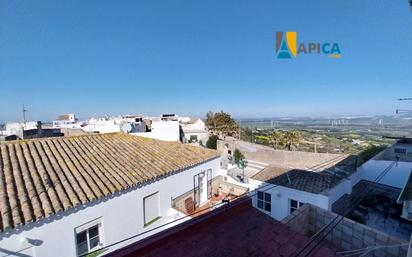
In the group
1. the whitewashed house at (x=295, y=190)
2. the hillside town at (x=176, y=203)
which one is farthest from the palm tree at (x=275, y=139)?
the whitewashed house at (x=295, y=190)

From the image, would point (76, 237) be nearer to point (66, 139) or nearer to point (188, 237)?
point (188, 237)

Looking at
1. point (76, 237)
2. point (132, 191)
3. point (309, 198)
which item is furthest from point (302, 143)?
point (76, 237)

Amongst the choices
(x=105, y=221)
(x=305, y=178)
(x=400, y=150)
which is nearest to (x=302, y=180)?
(x=305, y=178)

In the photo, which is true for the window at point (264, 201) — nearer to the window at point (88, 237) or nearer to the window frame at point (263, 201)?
the window frame at point (263, 201)

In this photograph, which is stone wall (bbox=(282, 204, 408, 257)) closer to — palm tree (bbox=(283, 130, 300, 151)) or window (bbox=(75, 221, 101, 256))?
window (bbox=(75, 221, 101, 256))

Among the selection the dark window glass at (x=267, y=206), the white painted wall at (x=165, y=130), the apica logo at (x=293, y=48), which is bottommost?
the dark window glass at (x=267, y=206)
